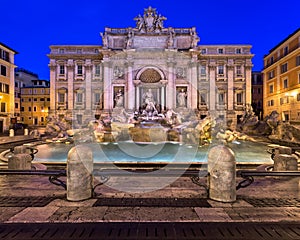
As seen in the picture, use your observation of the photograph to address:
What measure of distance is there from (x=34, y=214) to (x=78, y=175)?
1018 mm

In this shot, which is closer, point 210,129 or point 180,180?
point 180,180

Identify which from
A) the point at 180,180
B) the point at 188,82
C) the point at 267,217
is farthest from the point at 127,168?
the point at 188,82

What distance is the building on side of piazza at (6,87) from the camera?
32.5 m

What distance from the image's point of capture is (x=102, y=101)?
1372 inches

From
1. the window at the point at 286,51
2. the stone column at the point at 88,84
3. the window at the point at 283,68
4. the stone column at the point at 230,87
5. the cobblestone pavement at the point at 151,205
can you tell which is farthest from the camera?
the stone column at the point at 230,87

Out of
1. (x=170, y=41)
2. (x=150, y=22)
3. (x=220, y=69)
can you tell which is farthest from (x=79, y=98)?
(x=220, y=69)

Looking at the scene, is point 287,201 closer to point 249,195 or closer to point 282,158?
point 249,195

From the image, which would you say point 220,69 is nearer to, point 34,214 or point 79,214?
point 79,214

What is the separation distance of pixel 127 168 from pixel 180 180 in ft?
8.15

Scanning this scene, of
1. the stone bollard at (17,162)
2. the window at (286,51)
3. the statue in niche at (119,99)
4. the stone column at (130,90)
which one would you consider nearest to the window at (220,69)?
the window at (286,51)

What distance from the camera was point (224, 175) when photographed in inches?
171

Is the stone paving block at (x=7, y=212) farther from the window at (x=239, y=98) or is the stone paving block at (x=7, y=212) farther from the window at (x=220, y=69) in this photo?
the window at (x=239, y=98)

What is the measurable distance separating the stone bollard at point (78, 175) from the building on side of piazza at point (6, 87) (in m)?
34.7

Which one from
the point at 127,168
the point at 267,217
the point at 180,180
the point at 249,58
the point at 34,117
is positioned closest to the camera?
the point at 267,217
